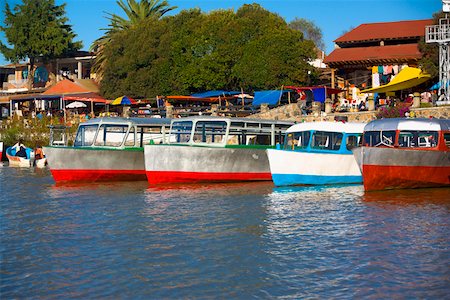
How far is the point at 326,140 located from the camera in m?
28.7

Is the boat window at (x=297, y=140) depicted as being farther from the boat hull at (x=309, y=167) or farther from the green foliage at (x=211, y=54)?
the green foliage at (x=211, y=54)

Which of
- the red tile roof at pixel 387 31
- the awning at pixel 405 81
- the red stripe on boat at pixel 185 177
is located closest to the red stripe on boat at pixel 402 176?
the red stripe on boat at pixel 185 177

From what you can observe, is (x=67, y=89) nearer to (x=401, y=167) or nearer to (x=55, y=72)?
(x=55, y=72)

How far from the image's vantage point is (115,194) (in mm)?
27766

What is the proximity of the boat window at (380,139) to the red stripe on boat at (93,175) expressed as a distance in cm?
1071

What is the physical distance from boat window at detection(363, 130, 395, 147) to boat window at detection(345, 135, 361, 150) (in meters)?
1.51

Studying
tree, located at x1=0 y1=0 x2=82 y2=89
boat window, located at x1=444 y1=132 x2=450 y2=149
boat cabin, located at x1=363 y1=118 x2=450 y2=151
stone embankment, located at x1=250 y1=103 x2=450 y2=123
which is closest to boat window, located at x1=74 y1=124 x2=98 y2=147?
stone embankment, located at x1=250 y1=103 x2=450 y2=123

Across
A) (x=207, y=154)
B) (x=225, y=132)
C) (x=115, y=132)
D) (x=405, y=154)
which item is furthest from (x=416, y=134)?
(x=115, y=132)

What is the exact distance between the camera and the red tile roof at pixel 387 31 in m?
56.8

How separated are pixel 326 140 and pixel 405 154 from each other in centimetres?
380

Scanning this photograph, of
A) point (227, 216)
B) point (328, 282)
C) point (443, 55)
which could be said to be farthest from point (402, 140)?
Result: point (443, 55)

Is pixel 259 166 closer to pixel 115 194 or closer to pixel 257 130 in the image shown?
pixel 257 130

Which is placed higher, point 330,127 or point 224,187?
point 330,127

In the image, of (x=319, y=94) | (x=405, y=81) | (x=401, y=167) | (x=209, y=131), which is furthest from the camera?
(x=319, y=94)
